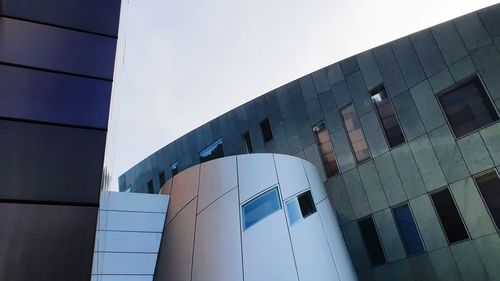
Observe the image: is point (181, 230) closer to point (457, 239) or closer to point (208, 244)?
point (208, 244)

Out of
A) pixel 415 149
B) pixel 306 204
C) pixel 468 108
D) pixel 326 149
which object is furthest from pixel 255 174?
pixel 468 108

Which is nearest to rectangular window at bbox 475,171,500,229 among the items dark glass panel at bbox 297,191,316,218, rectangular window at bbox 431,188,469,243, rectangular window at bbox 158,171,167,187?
rectangular window at bbox 431,188,469,243

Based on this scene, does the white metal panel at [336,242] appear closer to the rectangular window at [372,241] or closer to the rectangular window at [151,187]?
the rectangular window at [372,241]

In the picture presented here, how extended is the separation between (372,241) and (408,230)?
4.89 ft

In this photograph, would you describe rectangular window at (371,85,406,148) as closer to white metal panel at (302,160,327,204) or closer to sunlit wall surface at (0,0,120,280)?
white metal panel at (302,160,327,204)

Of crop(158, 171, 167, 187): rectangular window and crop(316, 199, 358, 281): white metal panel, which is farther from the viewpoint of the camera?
crop(158, 171, 167, 187): rectangular window

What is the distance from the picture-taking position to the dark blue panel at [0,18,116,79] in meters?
5.18

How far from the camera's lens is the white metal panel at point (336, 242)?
12.6 metres

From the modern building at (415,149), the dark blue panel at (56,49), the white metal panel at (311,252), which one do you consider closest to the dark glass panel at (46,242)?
the dark blue panel at (56,49)

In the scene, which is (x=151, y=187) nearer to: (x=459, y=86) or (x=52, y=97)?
(x=459, y=86)

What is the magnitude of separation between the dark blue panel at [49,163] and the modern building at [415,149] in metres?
7.66

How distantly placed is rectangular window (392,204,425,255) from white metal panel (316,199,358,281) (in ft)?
7.15

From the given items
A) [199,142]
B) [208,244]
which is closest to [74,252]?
[208,244]

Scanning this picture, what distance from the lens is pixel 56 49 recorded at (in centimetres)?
547
